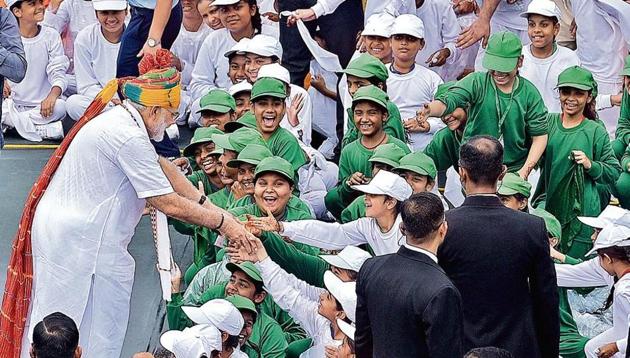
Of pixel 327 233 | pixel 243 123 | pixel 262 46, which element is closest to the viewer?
pixel 327 233

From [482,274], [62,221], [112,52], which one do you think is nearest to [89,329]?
[62,221]

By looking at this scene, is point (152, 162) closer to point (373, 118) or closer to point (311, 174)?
point (373, 118)

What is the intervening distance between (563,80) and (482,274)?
2.58 m

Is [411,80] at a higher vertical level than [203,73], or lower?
higher

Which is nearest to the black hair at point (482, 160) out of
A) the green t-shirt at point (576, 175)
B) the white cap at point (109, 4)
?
the green t-shirt at point (576, 175)

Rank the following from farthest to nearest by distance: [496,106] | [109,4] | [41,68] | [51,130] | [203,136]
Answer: [41,68] → [51,130] → [109,4] → [203,136] → [496,106]

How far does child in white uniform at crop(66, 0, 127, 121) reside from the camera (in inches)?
393

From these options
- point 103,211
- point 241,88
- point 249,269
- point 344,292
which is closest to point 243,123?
point 241,88

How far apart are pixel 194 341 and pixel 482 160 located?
1.50 meters

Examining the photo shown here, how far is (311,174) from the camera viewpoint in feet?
28.0

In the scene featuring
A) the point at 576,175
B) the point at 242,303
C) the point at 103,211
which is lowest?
the point at 242,303

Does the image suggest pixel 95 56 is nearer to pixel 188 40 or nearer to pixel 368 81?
pixel 188 40

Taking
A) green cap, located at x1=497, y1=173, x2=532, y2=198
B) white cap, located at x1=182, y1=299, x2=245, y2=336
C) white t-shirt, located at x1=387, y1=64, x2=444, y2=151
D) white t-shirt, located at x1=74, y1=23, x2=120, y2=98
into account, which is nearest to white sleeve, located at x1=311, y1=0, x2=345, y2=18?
white t-shirt, located at x1=387, y1=64, x2=444, y2=151

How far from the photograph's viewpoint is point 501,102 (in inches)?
303
